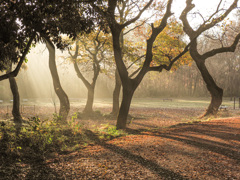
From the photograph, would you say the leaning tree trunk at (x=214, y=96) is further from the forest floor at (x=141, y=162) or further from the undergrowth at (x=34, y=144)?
the undergrowth at (x=34, y=144)

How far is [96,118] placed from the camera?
17844mm

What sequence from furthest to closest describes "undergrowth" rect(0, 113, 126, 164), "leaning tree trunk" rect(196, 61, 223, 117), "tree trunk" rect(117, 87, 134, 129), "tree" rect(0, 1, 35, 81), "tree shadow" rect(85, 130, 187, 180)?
"leaning tree trunk" rect(196, 61, 223, 117) → "tree trunk" rect(117, 87, 134, 129) → "tree" rect(0, 1, 35, 81) → "undergrowth" rect(0, 113, 126, 164) → "tree shadow" rect(85, 130, 187, 180)

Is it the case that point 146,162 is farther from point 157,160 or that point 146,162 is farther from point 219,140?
point 219,140

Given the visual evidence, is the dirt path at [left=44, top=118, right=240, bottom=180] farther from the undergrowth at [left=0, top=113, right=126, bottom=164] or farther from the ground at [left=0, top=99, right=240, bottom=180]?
the undergrowth at [left=0, top=113, right=126, bottom=164]

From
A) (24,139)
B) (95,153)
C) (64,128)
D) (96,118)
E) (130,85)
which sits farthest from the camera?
(96,118)

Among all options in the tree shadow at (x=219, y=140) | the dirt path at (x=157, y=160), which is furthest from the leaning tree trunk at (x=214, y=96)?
the dirt path at (x=157, y=160)

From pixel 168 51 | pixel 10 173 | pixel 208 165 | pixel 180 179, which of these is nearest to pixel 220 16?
pixel 168 51

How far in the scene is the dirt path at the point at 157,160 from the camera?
15.1 feet

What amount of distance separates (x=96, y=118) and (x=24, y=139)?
11.2 meters

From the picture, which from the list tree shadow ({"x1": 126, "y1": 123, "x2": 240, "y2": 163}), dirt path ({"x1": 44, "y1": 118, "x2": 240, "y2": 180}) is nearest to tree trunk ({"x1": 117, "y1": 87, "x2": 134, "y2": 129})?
tree shadow ({"x1": 126, "y1": 123, "x2": 240, "y2": 163})

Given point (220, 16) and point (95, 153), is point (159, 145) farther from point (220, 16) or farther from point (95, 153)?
point (220, 16)

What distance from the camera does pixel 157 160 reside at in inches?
213

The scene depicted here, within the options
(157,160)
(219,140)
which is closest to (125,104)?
(219,140)

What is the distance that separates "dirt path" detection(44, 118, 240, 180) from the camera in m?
4.60
